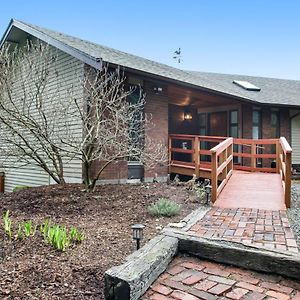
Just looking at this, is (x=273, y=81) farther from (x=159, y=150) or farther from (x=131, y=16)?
(x=159, y=150)

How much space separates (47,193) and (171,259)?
14.8 ft

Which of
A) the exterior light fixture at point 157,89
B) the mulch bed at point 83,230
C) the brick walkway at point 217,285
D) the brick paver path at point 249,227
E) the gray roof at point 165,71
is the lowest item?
the brick walkway at point 217,285

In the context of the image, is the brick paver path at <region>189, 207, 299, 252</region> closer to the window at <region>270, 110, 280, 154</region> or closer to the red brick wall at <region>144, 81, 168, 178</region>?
the red brick wall at <region>144, 81, 168, 178</region>

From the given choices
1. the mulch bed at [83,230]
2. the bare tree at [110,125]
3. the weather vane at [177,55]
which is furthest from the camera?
the weather vane at [177,55]

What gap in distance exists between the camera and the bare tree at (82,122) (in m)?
7.12

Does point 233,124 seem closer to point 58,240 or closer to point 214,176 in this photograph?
point 214,176

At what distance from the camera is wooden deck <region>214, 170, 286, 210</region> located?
559 centimetres

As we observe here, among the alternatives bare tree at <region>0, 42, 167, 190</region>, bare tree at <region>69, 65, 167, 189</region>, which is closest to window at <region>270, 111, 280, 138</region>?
bare tree at <region>0, 42, 167, 190</region>

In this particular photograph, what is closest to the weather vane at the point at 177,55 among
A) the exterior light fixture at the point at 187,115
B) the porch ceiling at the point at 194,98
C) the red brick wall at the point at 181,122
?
the red brick wall at the point at 181,122

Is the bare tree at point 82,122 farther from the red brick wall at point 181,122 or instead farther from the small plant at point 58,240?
the small plant at point 58,240

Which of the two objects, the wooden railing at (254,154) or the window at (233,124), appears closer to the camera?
the wooden railing at (254,154)

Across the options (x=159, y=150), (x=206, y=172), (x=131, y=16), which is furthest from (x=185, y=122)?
(x=131, y=16)

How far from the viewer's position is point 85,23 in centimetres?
1827

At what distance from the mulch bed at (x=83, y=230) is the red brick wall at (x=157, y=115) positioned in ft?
5.71
